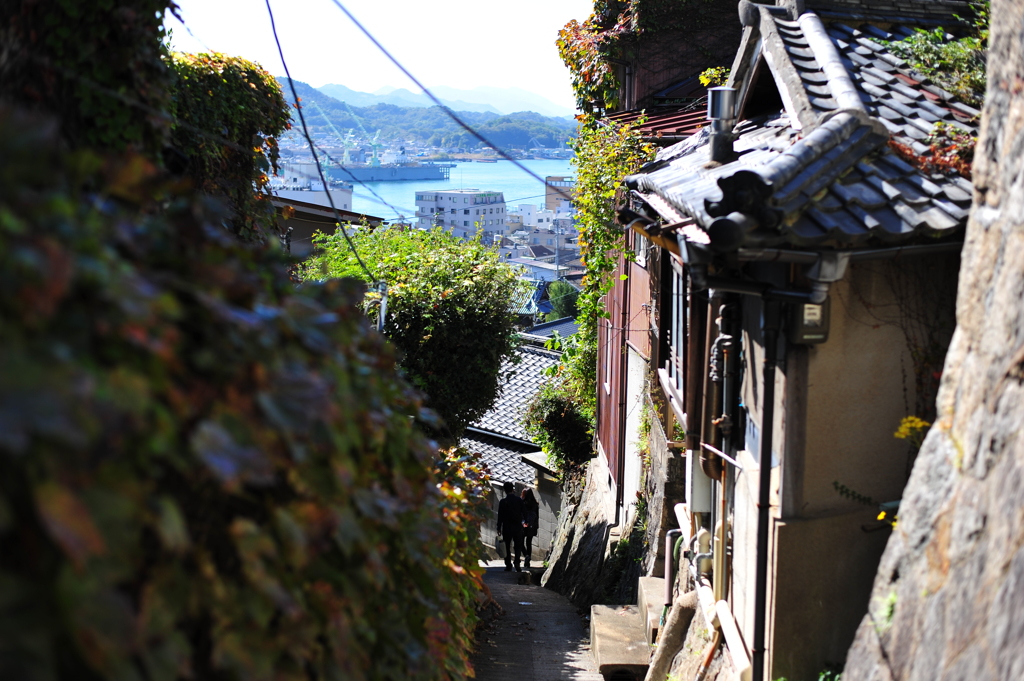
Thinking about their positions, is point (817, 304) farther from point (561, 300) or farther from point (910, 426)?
point (561, 300)

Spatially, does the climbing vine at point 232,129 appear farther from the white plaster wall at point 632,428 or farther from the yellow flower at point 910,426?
the white plaster wall at point 632,428

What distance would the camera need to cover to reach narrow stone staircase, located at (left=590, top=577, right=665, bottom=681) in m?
9.72

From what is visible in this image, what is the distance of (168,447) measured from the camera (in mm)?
1754

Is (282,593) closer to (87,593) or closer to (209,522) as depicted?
(209,522)

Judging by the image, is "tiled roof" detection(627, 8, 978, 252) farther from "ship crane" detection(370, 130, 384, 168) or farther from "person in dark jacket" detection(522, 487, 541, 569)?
"ship crane" detection(370, 130, 384, 168)

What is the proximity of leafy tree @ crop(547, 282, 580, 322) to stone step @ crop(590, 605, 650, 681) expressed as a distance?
3172 cm

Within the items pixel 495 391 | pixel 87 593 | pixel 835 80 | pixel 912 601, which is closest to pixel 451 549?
pixel 912 601

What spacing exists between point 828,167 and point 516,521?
12.1m

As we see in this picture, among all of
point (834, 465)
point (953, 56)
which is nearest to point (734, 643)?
point (834, 465)

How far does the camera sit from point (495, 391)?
13.2m

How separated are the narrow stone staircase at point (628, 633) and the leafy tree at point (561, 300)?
31.5 meters

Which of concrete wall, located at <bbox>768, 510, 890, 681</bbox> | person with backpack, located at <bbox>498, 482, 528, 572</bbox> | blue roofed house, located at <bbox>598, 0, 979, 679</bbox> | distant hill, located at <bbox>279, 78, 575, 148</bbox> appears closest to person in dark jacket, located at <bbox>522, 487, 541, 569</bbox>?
person with backpack, located at <bbox>498, 482, 528, 572</bbox>

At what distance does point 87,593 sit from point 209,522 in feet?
1.89

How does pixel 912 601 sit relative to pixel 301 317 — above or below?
below
